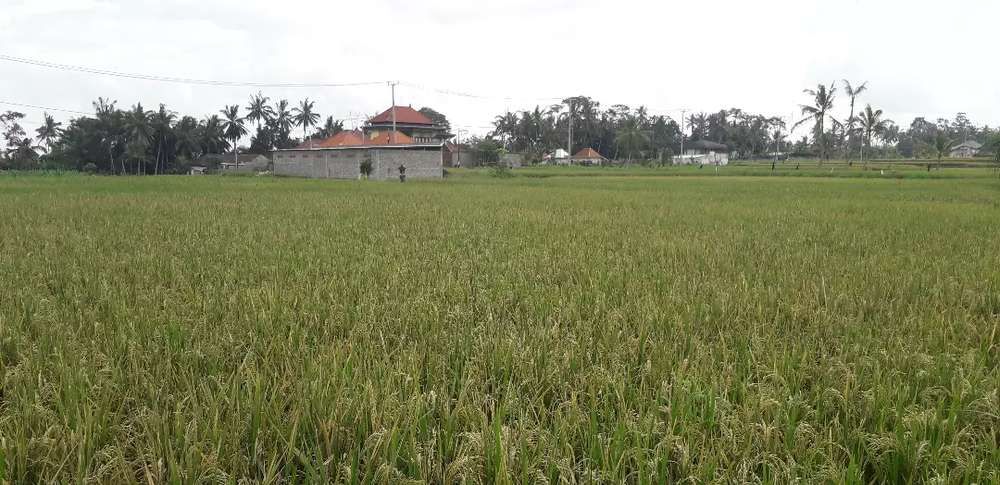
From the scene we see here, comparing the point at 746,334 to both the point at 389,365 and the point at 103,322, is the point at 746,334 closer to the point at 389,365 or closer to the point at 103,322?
the point at 389,365

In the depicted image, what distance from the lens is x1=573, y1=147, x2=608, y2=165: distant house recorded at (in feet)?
227

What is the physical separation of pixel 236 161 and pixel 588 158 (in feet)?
127

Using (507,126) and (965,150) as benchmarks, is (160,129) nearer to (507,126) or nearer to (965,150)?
(507,126)

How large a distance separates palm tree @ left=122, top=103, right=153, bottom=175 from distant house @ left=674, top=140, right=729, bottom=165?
58.9 metres

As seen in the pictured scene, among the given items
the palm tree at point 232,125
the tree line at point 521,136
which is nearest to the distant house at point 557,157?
the tree line at point 521,136

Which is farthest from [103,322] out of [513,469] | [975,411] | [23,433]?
[975,411]

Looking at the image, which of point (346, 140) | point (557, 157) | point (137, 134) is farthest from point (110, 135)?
point (557, 157)

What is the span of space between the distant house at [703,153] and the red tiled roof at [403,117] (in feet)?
120

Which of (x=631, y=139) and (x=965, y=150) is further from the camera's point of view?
(x=965, y=150)

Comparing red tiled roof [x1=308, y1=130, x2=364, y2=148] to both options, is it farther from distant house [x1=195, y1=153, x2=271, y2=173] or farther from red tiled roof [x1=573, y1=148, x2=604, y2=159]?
red tiled roof [x1=573, y1=148, x2=604, y2=159]

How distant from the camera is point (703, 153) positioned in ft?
270

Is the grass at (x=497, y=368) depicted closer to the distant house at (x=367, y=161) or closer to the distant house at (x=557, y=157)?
the distant house at (x=367, y=161)

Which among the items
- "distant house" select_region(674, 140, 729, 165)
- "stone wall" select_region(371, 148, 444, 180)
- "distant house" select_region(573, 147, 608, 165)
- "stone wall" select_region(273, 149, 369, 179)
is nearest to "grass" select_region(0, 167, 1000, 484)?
"stone wall" select_region(371, 148, 444, 180)

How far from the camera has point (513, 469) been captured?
1647 millimetres
